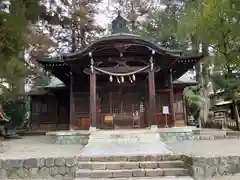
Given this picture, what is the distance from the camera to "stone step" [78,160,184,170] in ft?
22.8

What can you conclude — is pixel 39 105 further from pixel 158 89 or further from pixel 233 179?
pixel 233 179

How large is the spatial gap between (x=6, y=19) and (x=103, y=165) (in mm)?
6313

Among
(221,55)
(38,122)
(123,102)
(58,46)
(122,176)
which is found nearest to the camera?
(122,176)

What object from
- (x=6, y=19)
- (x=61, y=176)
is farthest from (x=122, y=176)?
(x=6, y=19)

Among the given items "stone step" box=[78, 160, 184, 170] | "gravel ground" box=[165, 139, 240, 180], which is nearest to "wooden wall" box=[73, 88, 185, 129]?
"gravel ground" box=[165, 139, 240, 180]

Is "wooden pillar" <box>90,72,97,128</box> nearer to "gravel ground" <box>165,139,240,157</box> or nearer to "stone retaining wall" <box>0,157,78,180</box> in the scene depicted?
"gravel ground" <box>165,139,240,157</box>

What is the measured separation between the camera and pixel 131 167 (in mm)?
6934

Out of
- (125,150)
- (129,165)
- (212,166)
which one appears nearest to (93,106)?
(125,150)

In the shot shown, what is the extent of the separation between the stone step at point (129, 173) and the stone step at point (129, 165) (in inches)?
7.8

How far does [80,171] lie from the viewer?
676cm

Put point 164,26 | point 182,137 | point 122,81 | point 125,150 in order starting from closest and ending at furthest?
point 125,150 < point 182,137 < point 122,81 < point 164,26

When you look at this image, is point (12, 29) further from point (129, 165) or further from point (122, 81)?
point (129, 165)

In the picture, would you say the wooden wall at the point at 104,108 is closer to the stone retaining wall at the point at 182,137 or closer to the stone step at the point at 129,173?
the stone retaining wall at the point at 182,137

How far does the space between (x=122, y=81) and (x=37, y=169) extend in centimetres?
718
